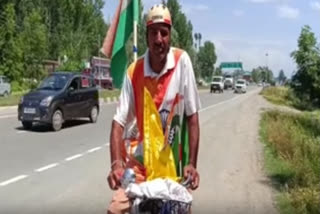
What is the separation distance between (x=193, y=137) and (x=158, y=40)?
0.61 metres

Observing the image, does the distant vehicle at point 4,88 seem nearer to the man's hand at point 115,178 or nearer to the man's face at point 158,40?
the man's face at point 158,40

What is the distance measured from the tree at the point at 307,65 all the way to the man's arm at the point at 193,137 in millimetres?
28740

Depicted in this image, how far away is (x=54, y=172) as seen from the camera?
439 inches

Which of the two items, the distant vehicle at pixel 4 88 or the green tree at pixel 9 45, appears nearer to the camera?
the distant vehicle at pixel 4 88

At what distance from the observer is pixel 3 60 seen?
176 ft

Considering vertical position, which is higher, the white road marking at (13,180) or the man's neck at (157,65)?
the man's neck at (157,65)

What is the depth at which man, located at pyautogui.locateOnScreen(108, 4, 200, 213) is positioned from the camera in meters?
3.60

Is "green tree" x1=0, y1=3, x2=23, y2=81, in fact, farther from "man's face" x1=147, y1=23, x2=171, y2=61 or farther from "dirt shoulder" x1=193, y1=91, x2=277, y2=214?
"man's face" x1=147, y1=23, x2=171, y2=61

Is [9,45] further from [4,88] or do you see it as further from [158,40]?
[158,40]

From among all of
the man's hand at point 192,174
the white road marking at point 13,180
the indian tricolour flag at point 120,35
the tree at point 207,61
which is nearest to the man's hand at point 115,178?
the man's hand at point 192,174

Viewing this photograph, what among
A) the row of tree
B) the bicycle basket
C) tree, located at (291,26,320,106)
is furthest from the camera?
the row of tree

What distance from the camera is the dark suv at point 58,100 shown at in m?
19.3

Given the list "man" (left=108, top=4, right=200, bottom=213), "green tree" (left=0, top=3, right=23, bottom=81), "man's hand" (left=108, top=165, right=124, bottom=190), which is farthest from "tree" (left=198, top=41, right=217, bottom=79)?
"man's hand" (left=108, top=165, right=124, bottom=190)

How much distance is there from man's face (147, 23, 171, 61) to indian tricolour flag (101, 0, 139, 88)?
9.19ft
